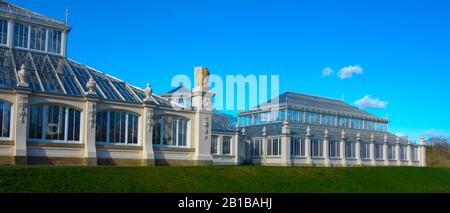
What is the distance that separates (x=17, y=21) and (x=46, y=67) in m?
6.15

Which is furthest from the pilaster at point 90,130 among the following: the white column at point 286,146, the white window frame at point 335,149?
the white window frame at point 335,149

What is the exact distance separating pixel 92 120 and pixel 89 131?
821mm

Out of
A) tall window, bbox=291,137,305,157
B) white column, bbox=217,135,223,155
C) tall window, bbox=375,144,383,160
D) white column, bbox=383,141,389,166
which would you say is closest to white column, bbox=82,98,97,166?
white column, bbox=217,135,223,155

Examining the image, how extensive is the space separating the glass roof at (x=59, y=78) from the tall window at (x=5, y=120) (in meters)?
1.30

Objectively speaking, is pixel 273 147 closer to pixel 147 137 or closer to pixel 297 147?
pixel 297 147

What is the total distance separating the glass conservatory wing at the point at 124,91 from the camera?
39688 mm

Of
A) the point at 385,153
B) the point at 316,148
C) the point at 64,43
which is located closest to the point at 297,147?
the point at 316,148

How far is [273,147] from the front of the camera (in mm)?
58094

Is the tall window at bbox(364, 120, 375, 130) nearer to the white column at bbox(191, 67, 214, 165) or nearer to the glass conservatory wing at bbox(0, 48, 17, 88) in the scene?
the white column at bbox(191, 67, 214, 165)

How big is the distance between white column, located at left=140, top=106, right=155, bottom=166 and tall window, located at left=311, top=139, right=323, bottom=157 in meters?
26.4

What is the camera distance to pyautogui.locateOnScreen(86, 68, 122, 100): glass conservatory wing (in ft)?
128

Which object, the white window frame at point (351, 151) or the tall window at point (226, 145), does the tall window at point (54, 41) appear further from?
the white window frame at point (351, 151)
